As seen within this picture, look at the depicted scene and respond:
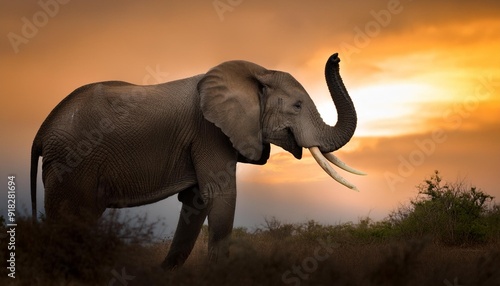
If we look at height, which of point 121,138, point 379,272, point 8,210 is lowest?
point 379,272

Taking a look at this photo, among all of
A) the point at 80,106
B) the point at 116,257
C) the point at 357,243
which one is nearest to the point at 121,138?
the point at 80,106

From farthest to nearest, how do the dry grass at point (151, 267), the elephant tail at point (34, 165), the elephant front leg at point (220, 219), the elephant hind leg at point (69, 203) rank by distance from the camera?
1. the elephant tail at point (34, 165)
2. the elephant hind leg at point (69, 203)
3. the elephant front leg at point (220, 219)
4. the dry grass at point (151, 267)

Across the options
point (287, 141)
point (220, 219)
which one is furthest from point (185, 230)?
point (287, 141)

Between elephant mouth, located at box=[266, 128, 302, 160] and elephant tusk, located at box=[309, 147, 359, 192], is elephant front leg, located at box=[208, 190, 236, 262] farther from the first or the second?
elephant tusk, located at box=[309, 147, 359, 192]

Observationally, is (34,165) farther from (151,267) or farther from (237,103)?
(151,267)

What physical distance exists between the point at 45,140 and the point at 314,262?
4.97 metres

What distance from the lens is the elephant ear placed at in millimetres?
12859

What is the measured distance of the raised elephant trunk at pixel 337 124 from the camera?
1303cm

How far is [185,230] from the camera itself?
1391cm

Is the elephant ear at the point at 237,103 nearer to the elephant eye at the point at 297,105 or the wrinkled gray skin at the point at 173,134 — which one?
the wrinkled gray skin at the point at 173,134

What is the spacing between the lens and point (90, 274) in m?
10.2

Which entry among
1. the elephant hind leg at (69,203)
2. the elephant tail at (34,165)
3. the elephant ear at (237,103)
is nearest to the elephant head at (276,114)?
the elephant ear at (237,103)

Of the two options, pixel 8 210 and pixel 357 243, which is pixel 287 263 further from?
pixel 357 243

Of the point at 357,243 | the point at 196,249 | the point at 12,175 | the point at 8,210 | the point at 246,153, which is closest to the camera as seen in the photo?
the point at 8,210
